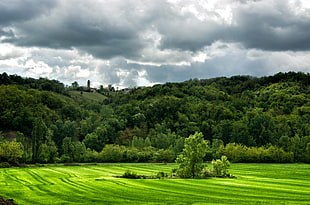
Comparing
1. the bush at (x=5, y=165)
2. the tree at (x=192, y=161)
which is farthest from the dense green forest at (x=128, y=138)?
the tree at (x=192, y=161)

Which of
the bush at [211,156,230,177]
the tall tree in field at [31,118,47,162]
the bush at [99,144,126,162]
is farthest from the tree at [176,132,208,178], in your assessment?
the tall tree in field at [31,118,47,162]

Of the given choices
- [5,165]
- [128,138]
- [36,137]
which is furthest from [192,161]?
[128,138]

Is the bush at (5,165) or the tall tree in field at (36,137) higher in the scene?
the tall tree in field at (36,137)

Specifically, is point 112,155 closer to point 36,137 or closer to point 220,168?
point 36,137

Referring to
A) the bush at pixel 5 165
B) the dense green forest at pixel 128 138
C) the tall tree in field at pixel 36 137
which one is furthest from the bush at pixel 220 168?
the tall tree in field at pixel 36 137

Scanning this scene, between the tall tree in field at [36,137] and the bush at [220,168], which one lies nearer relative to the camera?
the bush at [220,168]

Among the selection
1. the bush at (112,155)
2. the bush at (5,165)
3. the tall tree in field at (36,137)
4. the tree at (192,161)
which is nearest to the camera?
the tree at (192,161)

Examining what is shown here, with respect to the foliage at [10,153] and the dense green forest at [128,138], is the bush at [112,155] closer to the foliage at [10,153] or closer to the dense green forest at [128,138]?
the dense green forest at [128,138]

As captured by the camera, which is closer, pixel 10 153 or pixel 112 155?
pixel 10 153

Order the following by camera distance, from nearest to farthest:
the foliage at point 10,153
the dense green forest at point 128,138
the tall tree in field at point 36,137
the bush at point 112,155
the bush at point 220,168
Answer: the bush at point 220,168 < the foliage at point 10,153 < the tall tree in field at point 36,137 < the dense green forest at point 128,138 < the bush at point 112,155

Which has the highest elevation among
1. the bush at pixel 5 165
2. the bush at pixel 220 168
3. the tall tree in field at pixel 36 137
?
the tall tree in field at pixel 36 137

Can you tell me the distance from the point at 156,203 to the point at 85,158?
10123cm

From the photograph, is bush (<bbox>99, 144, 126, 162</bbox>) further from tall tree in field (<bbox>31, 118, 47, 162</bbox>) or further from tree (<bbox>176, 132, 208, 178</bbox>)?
tree (<bbox>176, 132, 208, 178</bbox>)

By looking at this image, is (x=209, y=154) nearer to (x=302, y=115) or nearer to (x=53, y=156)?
→ (x=53, y=156)
